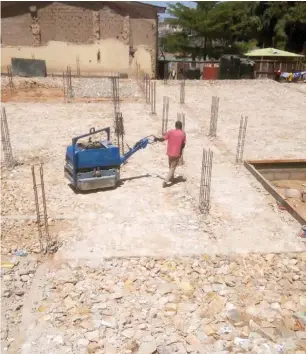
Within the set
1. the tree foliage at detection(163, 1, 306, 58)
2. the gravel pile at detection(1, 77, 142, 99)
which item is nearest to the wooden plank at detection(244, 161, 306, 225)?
the gravel pile at detection(1, 77, 142, 99)

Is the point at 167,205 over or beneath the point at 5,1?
beneath

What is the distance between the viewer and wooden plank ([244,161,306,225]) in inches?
282

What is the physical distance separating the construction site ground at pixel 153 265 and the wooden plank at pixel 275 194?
11 cm

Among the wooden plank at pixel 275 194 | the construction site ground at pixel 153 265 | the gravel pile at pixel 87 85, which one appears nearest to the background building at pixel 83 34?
the gravel pile at pixel 87 85

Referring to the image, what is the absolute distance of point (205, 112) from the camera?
50.4 feet

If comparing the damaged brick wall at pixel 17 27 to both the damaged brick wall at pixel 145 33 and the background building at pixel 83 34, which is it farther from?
the damaged brick wall at pixel 145 33

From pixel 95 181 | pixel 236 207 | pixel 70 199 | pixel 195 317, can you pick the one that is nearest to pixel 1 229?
pixel 70 199

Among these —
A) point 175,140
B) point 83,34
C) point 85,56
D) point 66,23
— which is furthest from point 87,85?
point 175,140

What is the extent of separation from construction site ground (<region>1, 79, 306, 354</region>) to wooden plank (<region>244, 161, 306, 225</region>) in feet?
0.35

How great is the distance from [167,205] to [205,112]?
8.43 metres

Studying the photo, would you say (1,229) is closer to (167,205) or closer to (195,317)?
(167,205)

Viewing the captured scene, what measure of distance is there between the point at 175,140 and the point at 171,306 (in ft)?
12.7

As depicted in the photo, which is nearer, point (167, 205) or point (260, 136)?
point (167, 205)

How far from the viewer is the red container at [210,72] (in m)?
24.2
